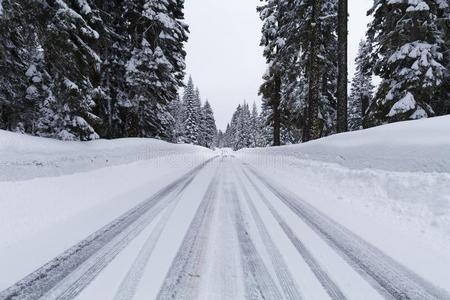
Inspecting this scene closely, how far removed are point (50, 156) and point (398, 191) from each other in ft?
23.6

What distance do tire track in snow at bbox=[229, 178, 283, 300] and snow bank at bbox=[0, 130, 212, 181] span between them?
4.32 m

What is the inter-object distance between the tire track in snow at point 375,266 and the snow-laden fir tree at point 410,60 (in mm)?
8262

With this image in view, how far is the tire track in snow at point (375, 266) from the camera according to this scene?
2725 mm

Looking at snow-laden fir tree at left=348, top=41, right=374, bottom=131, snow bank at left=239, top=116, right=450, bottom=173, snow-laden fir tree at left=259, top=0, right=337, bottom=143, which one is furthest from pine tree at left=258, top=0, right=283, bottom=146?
snow-laden fir tree at left=348, top=41, right=374, bottom=131

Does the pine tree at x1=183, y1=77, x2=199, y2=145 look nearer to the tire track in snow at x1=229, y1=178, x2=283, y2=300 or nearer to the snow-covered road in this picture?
the snow-covered road

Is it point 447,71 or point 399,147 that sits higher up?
point 447,71

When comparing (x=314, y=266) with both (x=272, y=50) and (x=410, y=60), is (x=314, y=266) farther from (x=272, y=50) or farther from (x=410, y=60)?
(x=272, y=50)

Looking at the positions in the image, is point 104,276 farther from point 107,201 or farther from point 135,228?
point 107,201

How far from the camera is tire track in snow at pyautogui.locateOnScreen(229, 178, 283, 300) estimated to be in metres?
2.59

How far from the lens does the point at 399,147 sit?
593 cm

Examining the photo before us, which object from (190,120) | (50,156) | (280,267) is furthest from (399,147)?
(190,120)

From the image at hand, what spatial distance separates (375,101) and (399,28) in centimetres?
296

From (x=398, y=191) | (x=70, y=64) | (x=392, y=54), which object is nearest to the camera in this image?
(x=398, y=191)

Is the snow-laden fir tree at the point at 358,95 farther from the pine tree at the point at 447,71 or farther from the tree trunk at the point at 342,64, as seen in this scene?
the tree trunk at the point at 342,64
